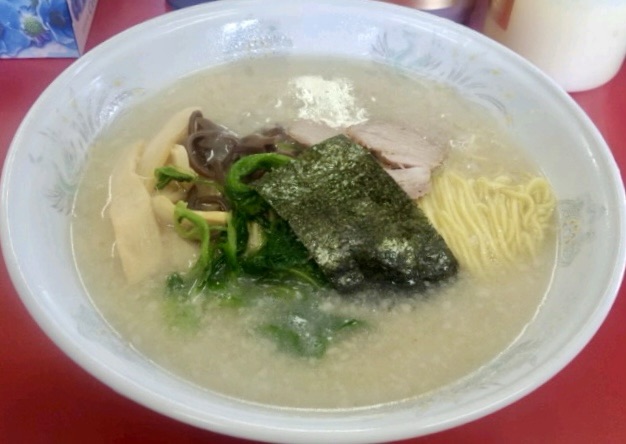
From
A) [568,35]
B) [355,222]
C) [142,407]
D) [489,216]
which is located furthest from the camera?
[568,35]

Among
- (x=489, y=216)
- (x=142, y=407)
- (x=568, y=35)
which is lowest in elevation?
(x=142, y=407)

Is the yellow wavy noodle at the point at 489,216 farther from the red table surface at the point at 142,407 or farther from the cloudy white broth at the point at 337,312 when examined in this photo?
the red table surface at the point at 142,407

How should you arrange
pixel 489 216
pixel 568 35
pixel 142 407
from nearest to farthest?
1. pixel 142 407
2. pixel 489 216
3. pixel 568 35

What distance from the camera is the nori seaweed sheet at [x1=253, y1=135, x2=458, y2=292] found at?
108 cm

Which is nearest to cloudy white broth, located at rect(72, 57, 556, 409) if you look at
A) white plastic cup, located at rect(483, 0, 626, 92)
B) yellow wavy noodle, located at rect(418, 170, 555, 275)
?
yellow wavy noodle, located at rect(418, 170, 555, 275)

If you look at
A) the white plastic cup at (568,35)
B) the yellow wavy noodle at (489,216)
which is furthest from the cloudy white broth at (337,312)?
the white plastic cup at (568,35)

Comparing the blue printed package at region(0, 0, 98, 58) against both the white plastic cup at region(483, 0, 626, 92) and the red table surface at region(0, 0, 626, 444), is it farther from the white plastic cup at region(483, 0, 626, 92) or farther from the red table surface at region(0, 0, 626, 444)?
the white plastic cup at region(483, 0, 626, 92)

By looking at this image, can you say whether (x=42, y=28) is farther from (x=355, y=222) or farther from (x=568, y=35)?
(x=568, y=35)

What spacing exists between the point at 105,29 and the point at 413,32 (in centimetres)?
85

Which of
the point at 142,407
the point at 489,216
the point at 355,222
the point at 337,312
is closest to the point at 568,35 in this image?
the point at 489,216

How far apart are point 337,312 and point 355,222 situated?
0.51 ft

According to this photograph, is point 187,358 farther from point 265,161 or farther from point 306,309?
point 265,161

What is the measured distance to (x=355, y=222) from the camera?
110cm

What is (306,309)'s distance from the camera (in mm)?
1089
